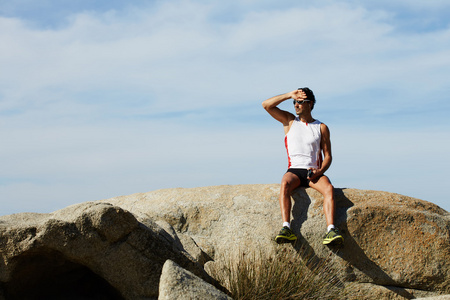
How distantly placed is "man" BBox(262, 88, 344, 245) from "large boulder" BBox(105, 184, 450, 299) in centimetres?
18

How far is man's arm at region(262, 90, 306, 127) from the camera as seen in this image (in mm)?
7109

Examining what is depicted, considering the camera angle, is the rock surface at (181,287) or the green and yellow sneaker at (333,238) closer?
the rock surface at (181,287)

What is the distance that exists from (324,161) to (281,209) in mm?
941

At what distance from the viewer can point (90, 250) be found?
4.82 m

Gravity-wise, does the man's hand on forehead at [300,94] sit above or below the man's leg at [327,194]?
→ above

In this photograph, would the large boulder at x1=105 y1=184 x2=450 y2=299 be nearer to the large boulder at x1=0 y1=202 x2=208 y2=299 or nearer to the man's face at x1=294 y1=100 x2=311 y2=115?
the man's face at x1=294 y1=100 x2=311 y2=115

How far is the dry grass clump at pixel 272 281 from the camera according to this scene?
5.23 metres

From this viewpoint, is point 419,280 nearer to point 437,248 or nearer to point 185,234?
point 437,248

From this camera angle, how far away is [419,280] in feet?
22.4

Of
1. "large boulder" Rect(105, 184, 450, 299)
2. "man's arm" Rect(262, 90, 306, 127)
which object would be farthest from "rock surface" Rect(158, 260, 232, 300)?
"man's arm" Rect(262, 90, 306, 127)

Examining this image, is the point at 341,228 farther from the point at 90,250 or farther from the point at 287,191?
the point at 90,250

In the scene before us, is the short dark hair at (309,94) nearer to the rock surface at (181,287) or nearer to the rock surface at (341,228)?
the rock surface at (341,228)

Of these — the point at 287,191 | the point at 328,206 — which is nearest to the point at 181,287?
the point at 287,191

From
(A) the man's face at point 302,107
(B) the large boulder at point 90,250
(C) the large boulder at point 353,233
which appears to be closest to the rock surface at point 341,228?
(C) the large boulder at point 353,233
